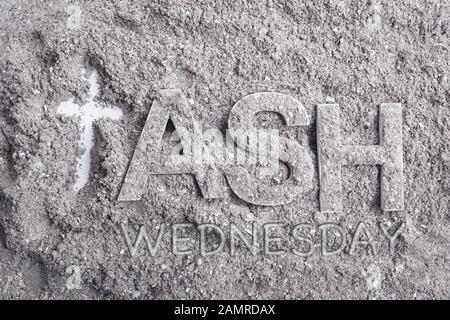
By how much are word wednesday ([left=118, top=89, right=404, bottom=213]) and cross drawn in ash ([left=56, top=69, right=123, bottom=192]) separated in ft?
0.43

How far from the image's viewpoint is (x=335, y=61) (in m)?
1.57

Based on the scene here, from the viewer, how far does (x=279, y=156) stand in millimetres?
1544

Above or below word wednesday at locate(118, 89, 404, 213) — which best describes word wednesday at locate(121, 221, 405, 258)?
below

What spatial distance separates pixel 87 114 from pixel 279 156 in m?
0.57

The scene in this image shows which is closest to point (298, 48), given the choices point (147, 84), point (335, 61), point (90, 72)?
point (335, 61)

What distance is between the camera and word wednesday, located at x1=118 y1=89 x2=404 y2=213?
1.53 m

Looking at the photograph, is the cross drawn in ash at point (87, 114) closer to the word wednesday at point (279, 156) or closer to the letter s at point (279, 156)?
the word wednesday at point (279, 156)

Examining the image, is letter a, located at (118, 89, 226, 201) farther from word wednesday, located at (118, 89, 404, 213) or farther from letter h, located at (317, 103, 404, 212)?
letter h, located at (317, 103, 404, 212)

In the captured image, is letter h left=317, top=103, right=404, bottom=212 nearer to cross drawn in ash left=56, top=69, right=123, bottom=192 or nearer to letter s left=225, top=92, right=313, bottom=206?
letter s left=225, top=92, right=313, bottom=206

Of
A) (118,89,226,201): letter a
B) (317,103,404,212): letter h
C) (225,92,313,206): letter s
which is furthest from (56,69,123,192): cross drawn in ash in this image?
(317,103,404,212): letter h

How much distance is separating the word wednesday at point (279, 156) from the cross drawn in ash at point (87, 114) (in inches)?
5.1

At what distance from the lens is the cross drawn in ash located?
5.13 feet

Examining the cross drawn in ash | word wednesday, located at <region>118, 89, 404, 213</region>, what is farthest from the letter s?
the cross drawn in ash
